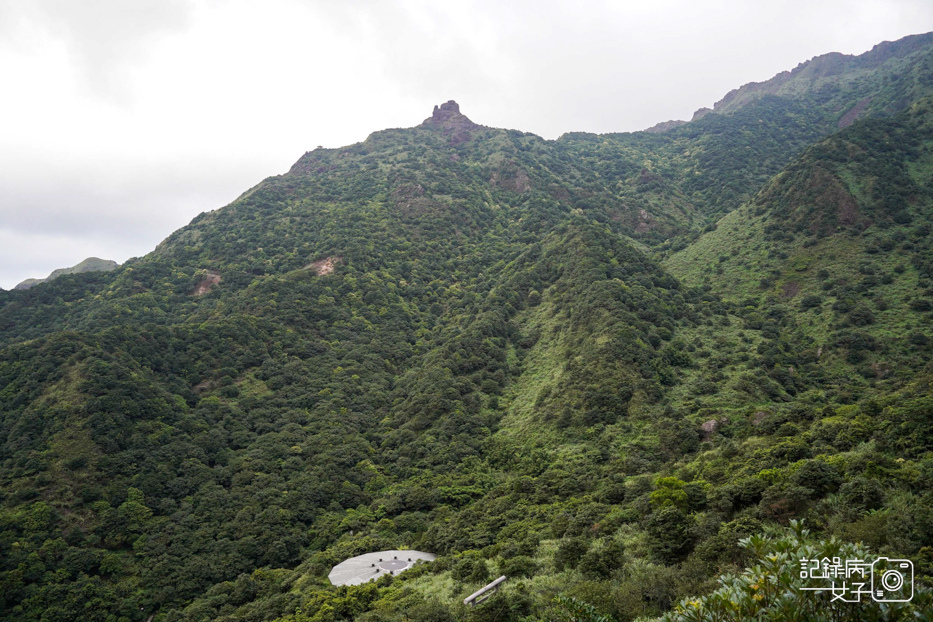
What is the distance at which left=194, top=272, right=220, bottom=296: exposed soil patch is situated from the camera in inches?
4109

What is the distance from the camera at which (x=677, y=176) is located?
519 feet

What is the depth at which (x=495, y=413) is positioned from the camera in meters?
68.5

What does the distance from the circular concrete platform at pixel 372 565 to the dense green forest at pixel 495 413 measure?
7.08 feet

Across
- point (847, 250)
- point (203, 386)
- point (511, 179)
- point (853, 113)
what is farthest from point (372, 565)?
point (853, 113)

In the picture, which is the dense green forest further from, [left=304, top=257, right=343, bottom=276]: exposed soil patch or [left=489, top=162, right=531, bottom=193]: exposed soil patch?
[left=489, top=162, right=531, bottom=193]: exposed soil patch

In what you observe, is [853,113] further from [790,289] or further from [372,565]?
[372,565]

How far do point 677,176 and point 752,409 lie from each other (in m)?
128

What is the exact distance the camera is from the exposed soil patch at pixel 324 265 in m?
107

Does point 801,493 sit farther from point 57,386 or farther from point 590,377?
point 57,386

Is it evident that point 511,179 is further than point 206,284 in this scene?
Yes

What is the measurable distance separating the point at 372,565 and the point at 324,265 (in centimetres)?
8105

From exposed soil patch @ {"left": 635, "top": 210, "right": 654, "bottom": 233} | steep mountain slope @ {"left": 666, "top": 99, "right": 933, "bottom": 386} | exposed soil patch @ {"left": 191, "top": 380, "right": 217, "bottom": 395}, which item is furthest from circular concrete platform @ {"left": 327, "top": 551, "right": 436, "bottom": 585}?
exposed soil patch @ {"left": 635, "top": 210, "right": 654, "bottom": 233}

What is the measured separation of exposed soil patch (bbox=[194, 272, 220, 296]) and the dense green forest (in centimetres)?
67

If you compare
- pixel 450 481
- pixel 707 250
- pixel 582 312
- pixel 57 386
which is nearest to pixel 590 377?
pixel 582 312
